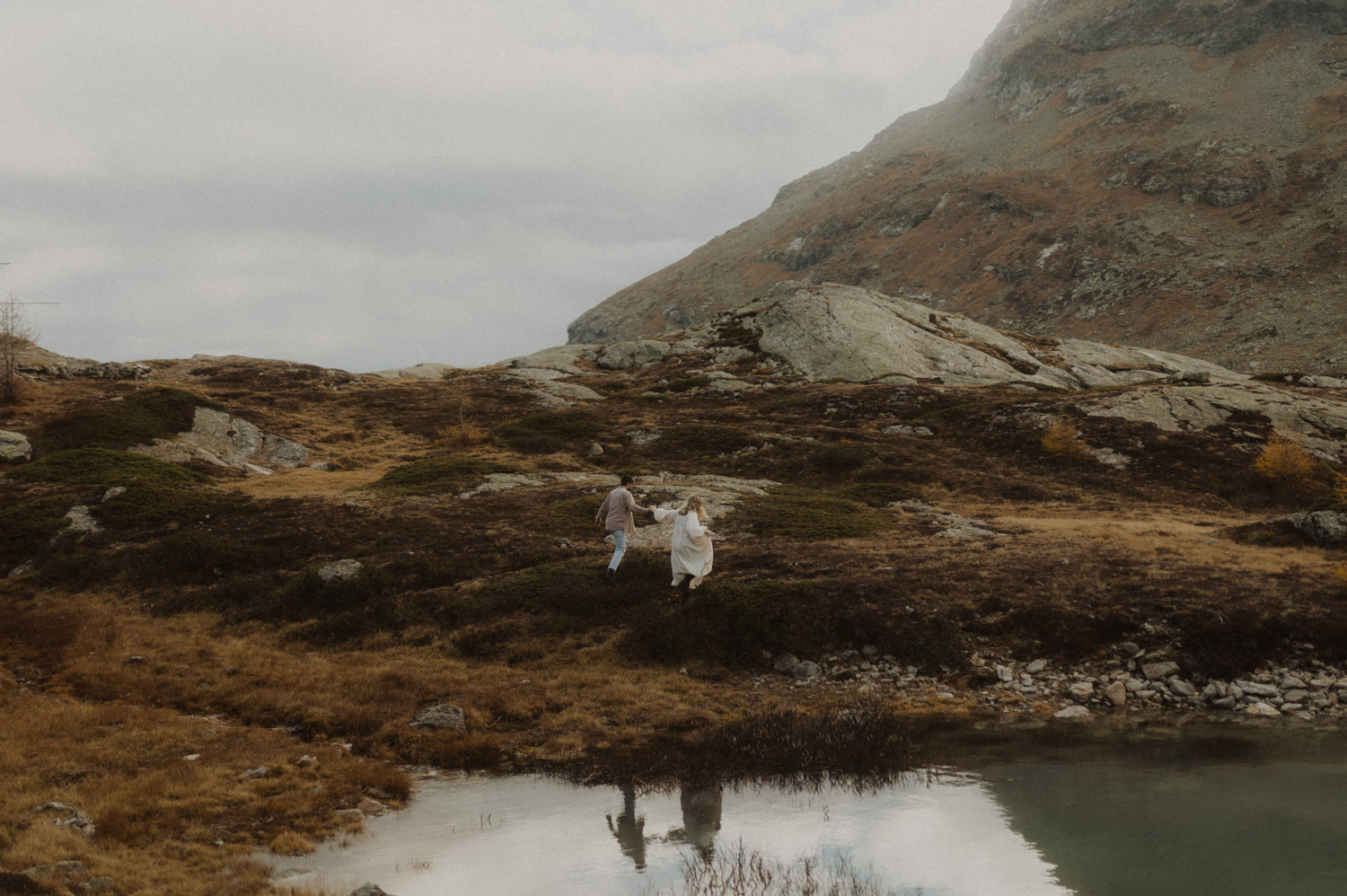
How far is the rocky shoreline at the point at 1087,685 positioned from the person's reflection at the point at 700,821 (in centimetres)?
565

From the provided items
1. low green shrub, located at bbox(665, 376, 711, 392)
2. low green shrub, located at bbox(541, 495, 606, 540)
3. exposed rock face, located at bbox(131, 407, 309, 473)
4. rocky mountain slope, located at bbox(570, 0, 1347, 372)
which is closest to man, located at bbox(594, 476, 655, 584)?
low green shrub, located at bbox(541, 495, 606, 540)

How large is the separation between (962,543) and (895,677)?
9781 millimetres

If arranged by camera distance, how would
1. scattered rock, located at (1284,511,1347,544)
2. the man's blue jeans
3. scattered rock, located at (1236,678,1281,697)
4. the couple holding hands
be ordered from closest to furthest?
scattered rock, located at (1236,678,1281,697)
the couple holding hands
the man's blue jeans
scattered rock, located at (1284,511,1347,544)

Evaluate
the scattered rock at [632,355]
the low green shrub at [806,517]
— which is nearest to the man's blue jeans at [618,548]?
the low green shrub at [806,517]

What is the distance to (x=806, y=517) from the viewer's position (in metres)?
29.2

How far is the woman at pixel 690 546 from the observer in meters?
19.9

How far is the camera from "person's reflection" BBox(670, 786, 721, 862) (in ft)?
32.1

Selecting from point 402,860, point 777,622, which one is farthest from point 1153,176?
point 402,860

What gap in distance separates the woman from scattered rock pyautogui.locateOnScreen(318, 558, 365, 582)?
1014 centimetres

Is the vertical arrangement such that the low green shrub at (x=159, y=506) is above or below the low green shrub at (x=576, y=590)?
above

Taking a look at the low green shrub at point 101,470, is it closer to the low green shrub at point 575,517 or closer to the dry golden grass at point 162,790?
the low green shrub at point 575,517

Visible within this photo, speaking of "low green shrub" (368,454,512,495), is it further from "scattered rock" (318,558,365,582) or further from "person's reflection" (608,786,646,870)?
"person's reflection" (608,786,646,870)

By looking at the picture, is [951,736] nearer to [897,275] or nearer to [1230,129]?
[897,275]

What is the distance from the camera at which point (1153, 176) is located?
151625 millimetres
